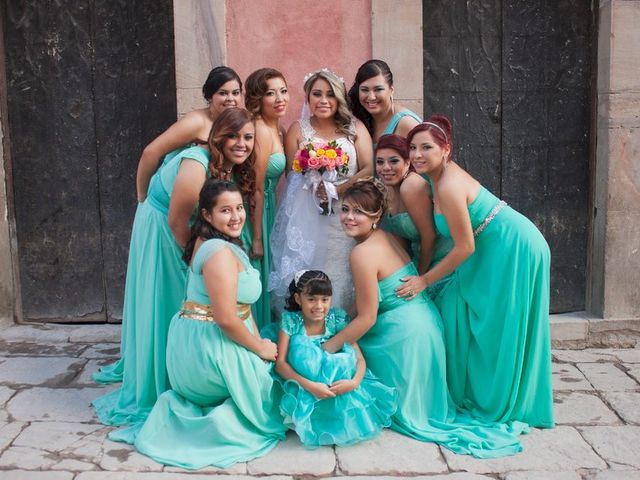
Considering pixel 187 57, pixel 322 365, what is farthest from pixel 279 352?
pixel 187 57

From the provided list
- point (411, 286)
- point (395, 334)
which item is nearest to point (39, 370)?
point (395, 334)

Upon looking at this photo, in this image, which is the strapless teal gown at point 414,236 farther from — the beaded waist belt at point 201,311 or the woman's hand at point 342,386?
the beaded waist belt at point 201,311

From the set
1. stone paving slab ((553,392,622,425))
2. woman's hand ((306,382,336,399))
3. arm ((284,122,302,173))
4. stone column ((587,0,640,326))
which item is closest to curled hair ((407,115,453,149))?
arm ((284,122,302,173))

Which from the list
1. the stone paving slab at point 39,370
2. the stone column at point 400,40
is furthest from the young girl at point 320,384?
the stone column at point 400,40

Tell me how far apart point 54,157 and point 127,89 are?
2.57ft

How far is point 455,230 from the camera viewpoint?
376 centimetres

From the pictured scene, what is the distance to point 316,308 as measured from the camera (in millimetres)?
3742

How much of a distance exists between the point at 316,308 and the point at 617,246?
2.70m

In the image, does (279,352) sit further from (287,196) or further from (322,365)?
(287,196)

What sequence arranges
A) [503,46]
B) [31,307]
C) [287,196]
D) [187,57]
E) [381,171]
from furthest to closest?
[31,307] < [503,46] < [187,57] < [287,196] < [381,171]

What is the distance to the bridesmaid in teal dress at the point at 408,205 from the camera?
13.0 feet

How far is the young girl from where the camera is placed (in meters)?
3.60

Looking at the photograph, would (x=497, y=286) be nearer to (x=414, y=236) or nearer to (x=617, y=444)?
(x=414, y=236)

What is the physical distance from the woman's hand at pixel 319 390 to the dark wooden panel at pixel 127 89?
2.68 meters
